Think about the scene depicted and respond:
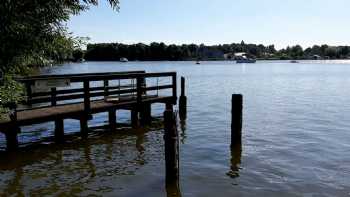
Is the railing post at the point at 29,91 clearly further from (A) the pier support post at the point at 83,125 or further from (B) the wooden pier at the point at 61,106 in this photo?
(A) the pier support post at the point at 83,125

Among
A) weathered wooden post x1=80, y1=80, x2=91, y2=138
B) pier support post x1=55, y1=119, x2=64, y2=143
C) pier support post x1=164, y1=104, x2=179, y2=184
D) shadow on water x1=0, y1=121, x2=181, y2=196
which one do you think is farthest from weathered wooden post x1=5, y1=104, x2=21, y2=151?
pier support post x1=164, y1=104, x2=179, y2=184

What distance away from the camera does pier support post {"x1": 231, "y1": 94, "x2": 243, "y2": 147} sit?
17.7 metres

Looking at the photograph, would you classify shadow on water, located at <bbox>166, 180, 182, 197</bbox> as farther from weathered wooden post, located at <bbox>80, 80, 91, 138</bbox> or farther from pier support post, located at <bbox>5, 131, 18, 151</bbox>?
weathered wooden post, located at <bbox>80, 80, 91, 138</bbox>

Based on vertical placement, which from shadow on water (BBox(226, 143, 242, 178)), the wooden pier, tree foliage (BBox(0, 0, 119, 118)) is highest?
tree foliage (BBox(0, 0, 119, 118))

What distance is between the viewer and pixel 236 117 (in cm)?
1788

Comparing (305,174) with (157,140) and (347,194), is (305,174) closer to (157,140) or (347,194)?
(347,194)

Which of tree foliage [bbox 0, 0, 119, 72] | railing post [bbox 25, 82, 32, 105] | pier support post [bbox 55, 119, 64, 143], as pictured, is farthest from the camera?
pier support post [bbox 55, 119, 64, 143]

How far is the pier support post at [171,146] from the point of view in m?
12.0

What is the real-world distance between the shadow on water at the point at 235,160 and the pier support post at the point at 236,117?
28 centimetres

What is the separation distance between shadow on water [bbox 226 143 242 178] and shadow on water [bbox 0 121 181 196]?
2582mm

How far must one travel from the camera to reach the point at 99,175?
1412cm

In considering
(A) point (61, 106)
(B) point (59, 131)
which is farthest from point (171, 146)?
(A) point (61, 106)

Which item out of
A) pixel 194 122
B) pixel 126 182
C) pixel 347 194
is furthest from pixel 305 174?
pixel 194 122

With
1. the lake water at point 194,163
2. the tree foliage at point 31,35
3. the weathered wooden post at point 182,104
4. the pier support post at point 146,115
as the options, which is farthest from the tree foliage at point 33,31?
the weathered wooden post at point 182,104
